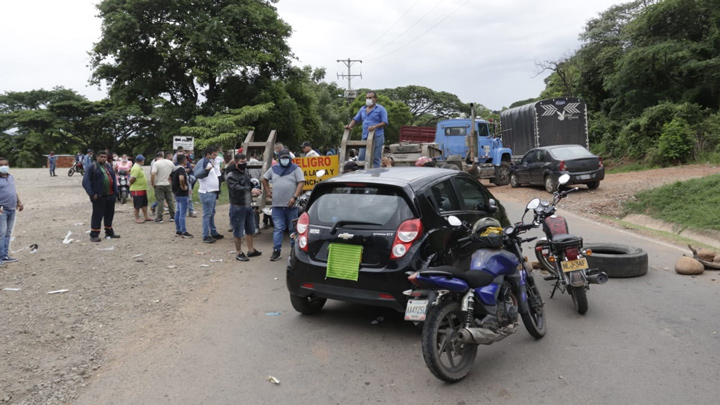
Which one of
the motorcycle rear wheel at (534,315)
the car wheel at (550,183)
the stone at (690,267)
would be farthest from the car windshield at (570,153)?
the motorcycle rear wheel at (534,315)

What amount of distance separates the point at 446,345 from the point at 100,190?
29.6 ft

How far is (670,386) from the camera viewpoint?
148 inches

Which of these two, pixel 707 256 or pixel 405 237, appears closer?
pixel 405 237

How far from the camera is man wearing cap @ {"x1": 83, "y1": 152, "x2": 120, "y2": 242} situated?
1045cm

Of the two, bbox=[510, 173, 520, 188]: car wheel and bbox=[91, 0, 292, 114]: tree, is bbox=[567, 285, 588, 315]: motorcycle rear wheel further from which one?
bbox=[91, 0, 292, 114]: tree

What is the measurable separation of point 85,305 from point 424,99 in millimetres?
84396

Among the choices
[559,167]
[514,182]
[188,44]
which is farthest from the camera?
[188,44]

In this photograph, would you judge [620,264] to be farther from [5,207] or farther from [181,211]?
[5,207]

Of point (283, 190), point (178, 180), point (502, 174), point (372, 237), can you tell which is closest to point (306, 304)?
point (372, 237)

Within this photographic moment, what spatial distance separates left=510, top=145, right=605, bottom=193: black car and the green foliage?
6936 mm

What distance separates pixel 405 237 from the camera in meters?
4.86

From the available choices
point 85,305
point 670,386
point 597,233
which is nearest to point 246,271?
point 85,305

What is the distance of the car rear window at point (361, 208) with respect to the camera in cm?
501

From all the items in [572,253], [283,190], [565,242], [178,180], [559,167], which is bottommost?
[572,253]
